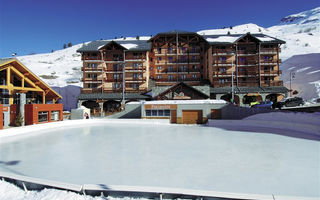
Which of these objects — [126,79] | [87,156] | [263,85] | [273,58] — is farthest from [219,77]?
[87,156]

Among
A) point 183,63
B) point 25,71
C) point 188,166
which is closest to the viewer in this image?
point 188,166

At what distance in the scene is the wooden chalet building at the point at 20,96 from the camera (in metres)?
20.9

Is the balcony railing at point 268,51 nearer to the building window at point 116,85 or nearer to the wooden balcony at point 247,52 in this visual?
the wooden balcony at point 247,52

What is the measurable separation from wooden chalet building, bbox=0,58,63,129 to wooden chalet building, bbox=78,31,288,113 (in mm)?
14683

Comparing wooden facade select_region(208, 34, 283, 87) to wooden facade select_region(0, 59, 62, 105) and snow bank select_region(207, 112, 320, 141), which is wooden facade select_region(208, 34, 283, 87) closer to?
snow bank select_region(207, 112, 320, 141)

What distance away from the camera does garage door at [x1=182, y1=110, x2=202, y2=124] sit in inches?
955

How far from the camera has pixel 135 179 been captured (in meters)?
6.81

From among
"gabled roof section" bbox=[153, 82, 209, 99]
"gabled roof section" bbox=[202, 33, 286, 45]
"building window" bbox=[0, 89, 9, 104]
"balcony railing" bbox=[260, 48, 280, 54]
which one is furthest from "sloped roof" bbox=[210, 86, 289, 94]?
"building window" bbox=[0, 89, 9, 104]

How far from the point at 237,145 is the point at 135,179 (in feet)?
28.8

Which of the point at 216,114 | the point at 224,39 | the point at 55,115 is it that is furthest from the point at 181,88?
the point at 55,115

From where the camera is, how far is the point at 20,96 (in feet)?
70.2

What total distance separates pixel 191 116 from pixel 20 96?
76.3 ft

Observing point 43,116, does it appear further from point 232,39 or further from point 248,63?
point 248,63

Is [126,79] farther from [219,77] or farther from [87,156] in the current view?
[87,156]
